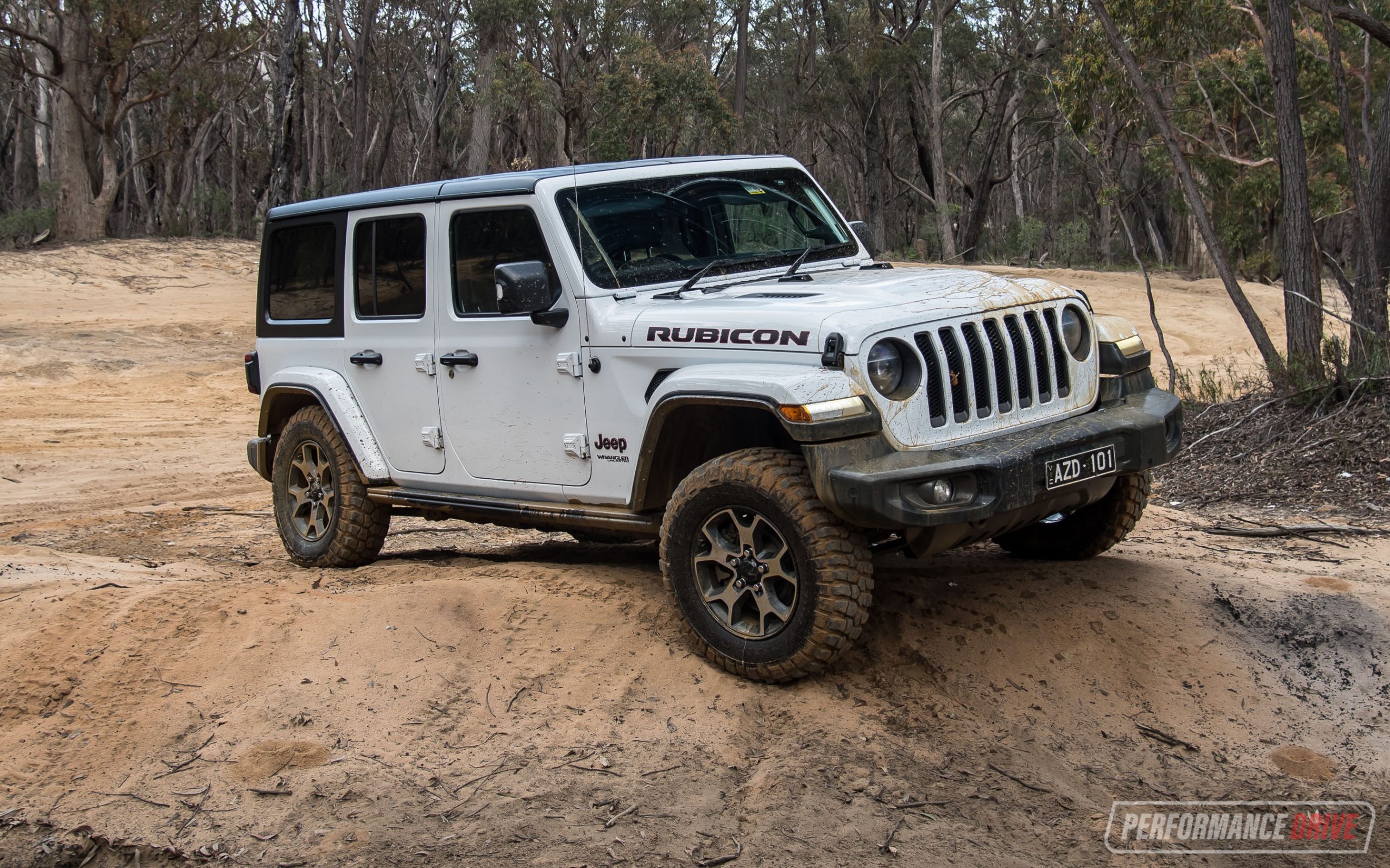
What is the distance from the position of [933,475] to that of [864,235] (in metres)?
2.46

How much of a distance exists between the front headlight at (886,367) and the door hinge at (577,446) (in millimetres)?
1357

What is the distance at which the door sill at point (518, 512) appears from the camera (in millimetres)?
5141

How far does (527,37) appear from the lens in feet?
108

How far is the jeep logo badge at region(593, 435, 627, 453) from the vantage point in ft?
16.4

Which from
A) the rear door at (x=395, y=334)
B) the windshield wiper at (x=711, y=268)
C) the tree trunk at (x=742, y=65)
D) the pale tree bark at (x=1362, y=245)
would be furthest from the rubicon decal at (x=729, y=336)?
the tree trunk at (x=742, y=65)

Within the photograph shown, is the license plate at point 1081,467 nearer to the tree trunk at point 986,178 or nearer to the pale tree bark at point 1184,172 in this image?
the pale tree bark at point 1184,172

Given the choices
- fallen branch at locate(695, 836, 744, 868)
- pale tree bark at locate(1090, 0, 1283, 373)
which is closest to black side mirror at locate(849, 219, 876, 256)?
fallen branch at locate(695, 836, 744, 868)

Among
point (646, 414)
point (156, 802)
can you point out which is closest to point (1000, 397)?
point (646, 414)

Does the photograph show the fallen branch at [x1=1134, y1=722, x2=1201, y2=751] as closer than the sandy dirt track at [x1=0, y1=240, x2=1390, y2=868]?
No

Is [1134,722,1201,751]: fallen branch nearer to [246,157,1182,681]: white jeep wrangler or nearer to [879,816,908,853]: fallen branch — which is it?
[246,157,1182,681]: white jeep wrangler

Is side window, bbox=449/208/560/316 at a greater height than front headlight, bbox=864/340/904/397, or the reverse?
side window, bbox=449/208/560/316

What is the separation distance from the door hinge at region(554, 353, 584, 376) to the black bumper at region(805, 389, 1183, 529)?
1.25 metres

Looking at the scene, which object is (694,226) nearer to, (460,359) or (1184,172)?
(460,359)

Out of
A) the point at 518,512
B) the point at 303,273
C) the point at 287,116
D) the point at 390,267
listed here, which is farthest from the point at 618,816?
the point at 287,116
